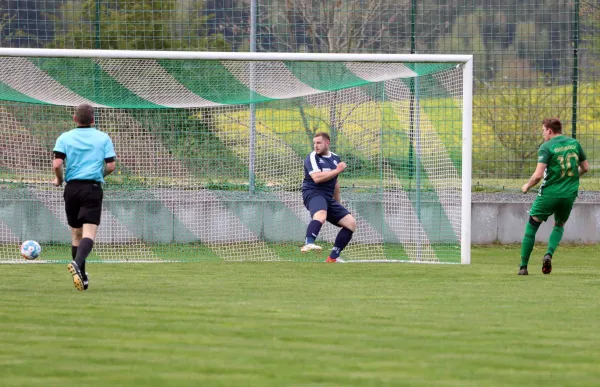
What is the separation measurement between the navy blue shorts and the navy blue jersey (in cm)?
7

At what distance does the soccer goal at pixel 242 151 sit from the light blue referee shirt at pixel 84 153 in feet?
9.81

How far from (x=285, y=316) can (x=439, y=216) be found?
19.5ft

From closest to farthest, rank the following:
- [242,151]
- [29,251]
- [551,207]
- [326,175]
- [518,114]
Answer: [551,207] → [29,251] → [326,175] → [242,151] → [518,114]

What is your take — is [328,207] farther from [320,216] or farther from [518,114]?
[518,114]

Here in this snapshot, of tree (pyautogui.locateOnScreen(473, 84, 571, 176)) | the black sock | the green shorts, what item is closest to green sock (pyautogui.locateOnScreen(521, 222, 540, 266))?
the green shorts

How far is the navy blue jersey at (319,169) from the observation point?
12734 millimetres

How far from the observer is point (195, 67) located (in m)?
12.5

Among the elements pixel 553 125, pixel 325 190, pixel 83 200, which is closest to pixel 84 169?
pixel 83 200

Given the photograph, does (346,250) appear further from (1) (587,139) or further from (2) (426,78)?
(1) (587,139)

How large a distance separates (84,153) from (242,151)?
15.2 feet

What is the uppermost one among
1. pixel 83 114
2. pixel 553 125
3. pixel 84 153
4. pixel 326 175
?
pixel 83 114

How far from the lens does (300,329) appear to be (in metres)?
6.79

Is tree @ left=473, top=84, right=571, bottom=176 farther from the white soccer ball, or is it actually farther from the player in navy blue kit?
the white soccer ball

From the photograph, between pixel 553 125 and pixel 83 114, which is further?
pixel 553 125
